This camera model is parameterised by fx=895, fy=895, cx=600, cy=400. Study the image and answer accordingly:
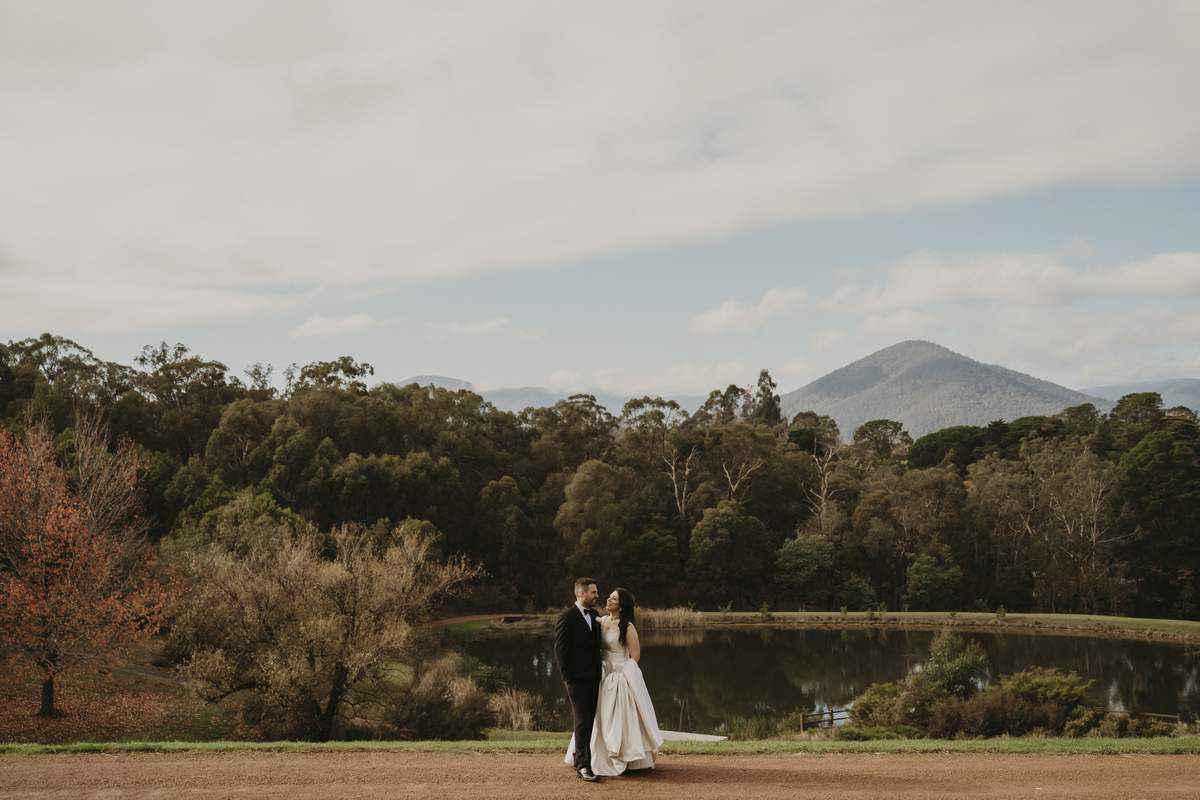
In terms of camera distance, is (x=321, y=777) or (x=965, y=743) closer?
(x=321, y=777)

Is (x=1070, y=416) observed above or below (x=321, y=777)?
above

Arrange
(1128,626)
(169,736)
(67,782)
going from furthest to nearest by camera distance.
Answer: (1128,626) → (169,736) → (67,782)

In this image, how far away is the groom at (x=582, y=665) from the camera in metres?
8.72

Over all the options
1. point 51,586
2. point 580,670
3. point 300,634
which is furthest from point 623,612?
point 51,586

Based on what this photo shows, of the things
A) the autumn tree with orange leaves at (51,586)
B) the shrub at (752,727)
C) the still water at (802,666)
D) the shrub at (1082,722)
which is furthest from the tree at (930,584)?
the autumn tree with orange leaves at (51,586)

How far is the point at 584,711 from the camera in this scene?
8.68 m

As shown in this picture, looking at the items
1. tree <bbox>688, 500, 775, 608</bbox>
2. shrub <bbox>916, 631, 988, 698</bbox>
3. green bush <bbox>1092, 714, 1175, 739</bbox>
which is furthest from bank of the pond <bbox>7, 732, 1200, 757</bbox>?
tree <bbox>688, 500, 775, 608</bbox>

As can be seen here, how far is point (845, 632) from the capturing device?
131 feet

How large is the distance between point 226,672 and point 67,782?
27.2 ft

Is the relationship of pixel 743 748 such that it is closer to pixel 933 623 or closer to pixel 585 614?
pixel 585 614

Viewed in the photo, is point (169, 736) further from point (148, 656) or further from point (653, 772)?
point (653, 772)

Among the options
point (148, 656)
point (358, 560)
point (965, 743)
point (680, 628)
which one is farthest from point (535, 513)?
point (965, 743)

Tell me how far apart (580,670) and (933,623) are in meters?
36.5

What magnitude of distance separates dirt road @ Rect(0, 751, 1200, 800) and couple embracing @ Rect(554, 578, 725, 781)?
0.26 m
